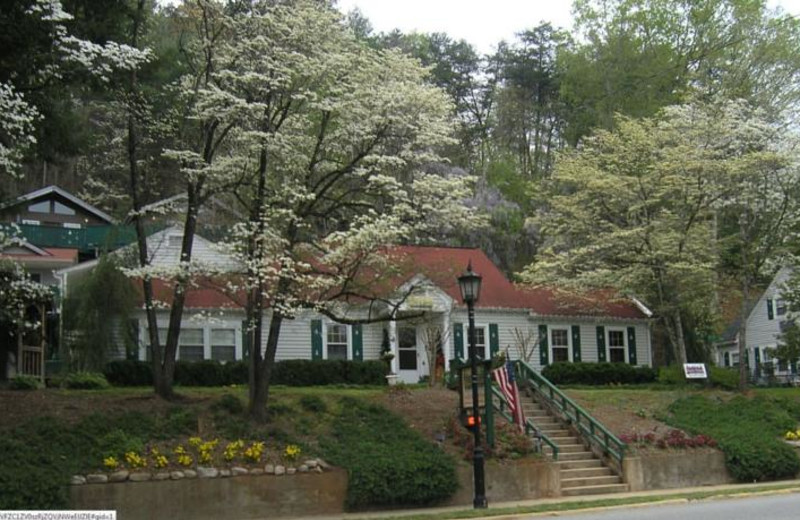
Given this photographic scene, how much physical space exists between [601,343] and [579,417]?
1347 cm

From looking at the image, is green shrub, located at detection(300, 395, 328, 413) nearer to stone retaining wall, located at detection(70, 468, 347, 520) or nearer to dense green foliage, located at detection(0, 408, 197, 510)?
dense green foliage, located at detection(0, 408, 197, 510)

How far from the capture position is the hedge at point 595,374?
31.5m

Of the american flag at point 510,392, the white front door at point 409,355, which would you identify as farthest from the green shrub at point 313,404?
the white front door at point 409,355

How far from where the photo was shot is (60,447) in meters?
16.8

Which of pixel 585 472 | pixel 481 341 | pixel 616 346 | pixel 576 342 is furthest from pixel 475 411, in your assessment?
pixel 616 346

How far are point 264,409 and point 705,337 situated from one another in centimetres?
2312

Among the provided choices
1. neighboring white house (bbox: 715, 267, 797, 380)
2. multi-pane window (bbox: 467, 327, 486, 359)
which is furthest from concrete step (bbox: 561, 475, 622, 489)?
neighboring white house (bbox: 715, 267, 797, 380)

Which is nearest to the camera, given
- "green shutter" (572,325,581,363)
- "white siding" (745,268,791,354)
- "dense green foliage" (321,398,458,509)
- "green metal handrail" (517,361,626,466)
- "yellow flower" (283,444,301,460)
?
"dense green foliage" (321,398,458,509)

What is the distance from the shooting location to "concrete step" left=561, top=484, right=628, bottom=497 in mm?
19641

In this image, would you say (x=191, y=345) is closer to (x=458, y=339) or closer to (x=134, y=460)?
(x=458, y=339)

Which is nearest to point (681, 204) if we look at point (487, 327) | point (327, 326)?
point (487, 327)

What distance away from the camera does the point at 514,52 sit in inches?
2354

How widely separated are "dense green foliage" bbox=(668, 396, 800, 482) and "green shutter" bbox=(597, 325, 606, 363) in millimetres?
8672

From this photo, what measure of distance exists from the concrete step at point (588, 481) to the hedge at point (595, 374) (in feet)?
34.7
